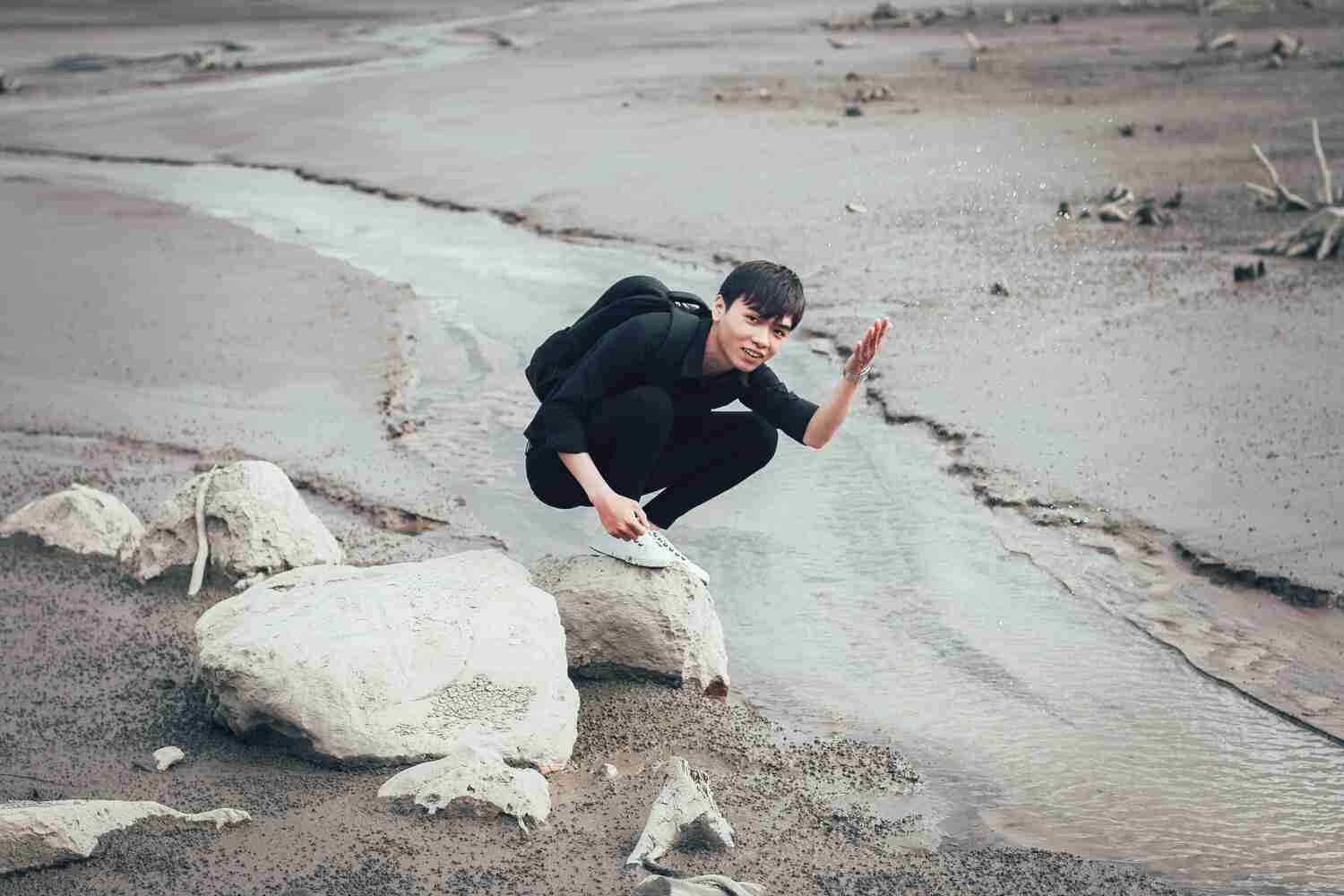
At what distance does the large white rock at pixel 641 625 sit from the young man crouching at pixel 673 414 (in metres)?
0.07

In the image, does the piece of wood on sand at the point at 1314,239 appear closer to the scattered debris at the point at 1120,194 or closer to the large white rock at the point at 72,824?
the scattered debris at the point at 1120,194

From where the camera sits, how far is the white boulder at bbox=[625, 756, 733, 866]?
3465 mm

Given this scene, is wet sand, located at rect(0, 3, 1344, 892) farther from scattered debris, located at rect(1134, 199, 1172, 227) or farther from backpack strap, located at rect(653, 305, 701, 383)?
backpack strap, located at rect(653, 305, 701, 383)

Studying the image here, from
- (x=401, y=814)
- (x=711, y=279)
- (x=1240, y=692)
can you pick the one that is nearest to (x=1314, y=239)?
(x=711, y=279)

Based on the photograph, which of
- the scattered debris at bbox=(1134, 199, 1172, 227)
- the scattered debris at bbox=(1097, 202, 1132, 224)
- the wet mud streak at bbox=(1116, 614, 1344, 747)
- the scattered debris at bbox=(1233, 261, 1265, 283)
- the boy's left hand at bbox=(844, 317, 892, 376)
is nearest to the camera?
the boy's left hand at bbox=(844, 317, 892, 376)

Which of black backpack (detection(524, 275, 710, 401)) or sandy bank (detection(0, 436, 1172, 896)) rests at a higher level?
black backpack (detection(524, 275, 710, 401))

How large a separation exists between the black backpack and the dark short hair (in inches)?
5.2

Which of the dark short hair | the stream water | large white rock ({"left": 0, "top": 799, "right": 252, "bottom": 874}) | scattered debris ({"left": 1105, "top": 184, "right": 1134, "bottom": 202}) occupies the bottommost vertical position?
the stream water

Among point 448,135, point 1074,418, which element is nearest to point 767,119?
point 448,135

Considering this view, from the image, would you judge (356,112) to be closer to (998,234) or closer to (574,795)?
(998,234)

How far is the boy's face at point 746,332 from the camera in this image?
13.0 ft

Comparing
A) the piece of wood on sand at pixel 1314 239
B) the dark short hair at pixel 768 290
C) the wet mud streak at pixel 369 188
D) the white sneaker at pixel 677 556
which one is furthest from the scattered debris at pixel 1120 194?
the dark short hair at pixel 768 290

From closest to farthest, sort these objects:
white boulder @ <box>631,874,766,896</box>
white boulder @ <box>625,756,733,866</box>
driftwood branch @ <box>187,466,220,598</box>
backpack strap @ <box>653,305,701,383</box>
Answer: white boulder @ <box>631,874,766,896</box> < white boulder @ <box>625,756,733,866</box> < backpack strap @ <box>653,305,701,383</box> < driftwood branch @ <box>187,466,220,598</box>

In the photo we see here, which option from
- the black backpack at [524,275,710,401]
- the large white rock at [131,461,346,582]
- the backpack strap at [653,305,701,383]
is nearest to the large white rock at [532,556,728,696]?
the black backpack at [524,275,710,401]
